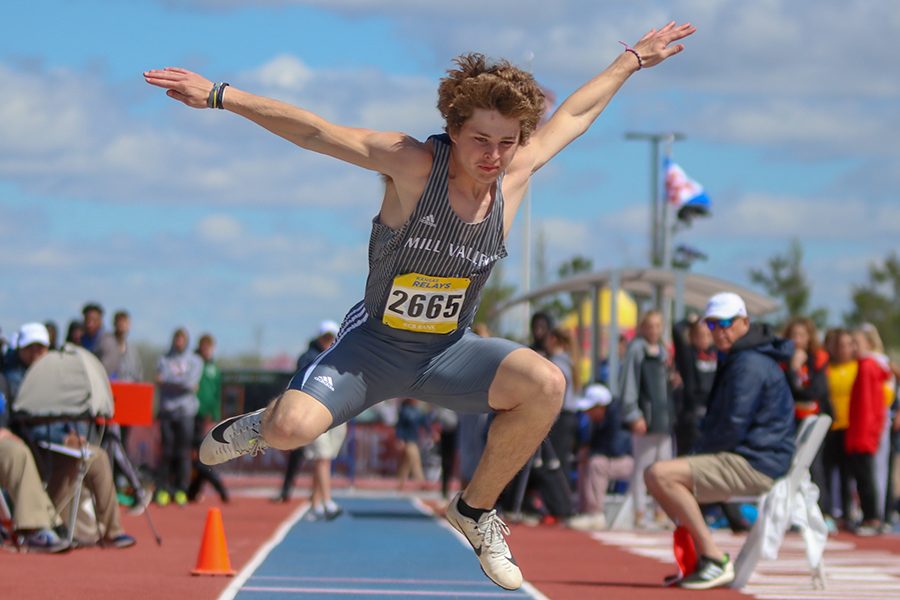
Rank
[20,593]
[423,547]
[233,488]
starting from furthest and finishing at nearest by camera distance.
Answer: [233,488] < [423,547] < [20,593]

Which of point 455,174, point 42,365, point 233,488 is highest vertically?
point 455,174

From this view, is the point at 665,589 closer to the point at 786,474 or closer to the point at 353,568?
the point at 786,474

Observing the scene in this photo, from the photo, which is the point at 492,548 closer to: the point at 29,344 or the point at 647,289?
the point at 29,344

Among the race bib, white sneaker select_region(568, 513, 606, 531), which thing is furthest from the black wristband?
white sneaker select_region(568, 513, 606, 531)

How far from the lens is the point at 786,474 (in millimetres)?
11414

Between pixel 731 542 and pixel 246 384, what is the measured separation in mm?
17711

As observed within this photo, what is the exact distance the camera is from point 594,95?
8.22 m

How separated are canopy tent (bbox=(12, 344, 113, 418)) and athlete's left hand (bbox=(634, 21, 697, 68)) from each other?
6349 millimetres

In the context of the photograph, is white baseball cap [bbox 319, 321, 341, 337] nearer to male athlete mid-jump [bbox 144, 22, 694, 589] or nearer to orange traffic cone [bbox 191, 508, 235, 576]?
orange traffic cone [bbox 191, 508, 235, 576]

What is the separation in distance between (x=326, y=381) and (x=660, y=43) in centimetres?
250

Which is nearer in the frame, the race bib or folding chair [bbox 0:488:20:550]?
the race bib

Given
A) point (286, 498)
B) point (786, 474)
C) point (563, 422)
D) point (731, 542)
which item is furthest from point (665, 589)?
point (286, 498)

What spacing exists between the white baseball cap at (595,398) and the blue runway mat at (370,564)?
2.24 metres

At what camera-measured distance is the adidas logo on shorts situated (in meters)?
7.75
